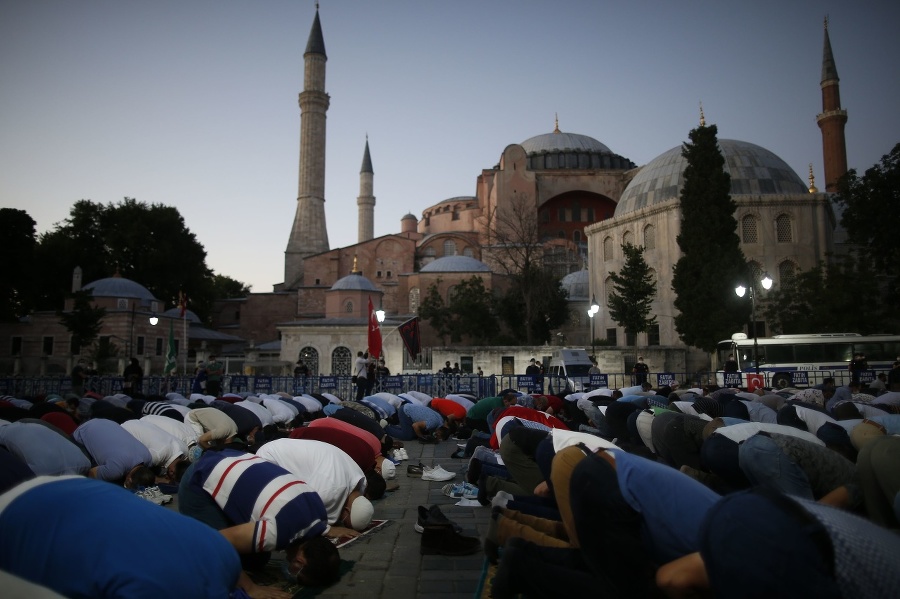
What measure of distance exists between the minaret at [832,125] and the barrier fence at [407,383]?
1104 inches

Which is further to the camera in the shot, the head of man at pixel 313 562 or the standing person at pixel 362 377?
the standing person at pixel 362 377

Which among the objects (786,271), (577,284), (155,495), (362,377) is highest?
(577,284)

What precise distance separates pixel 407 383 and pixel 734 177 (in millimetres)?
22398

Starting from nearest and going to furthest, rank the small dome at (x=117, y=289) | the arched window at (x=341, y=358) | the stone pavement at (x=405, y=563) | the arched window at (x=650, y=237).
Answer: the stone pavement at (x=405, y=563) → the arched window at (x=341, y=358) → the arched window at (x=650, y=237) → the small dome at (x=117, y=289)

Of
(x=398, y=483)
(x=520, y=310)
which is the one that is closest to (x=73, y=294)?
(x=520, y=310)

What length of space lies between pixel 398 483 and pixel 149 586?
4.70 metres

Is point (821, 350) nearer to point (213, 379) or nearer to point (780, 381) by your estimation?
point (780, 381)

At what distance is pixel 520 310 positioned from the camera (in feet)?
117

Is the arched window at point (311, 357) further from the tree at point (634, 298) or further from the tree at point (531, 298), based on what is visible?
the tree at point (634, 298)

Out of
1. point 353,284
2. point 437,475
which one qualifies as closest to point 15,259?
point 353,284

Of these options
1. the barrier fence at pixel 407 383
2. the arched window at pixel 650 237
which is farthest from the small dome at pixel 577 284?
the barrier fence at pixel 407 383

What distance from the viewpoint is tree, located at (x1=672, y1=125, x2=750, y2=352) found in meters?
25.3

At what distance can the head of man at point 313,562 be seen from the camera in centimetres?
371

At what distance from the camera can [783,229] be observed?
30.4m
